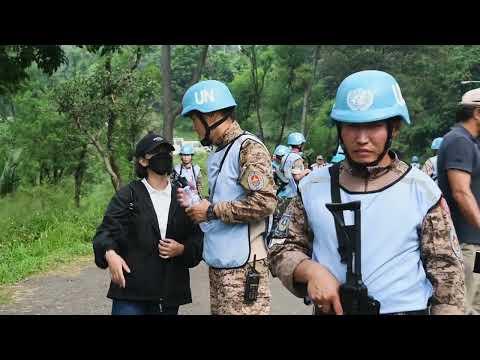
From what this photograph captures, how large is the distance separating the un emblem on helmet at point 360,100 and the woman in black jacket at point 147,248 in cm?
193

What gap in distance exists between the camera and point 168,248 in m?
3.94

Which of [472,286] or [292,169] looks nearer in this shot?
[472,286]

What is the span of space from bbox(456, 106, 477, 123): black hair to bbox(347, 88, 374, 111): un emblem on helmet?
2.20 m

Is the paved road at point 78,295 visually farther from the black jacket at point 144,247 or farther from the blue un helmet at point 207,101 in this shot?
the blue un helmet at point 207,101

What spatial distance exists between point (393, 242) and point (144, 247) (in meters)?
2.02

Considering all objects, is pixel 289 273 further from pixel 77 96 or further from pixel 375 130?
pixel 77 96

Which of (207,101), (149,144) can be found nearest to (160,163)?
(149,144)

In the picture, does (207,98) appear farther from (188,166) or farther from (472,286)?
(188,166)

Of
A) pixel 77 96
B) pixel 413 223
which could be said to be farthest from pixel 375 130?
pixel 77 96

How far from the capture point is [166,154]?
164 inches

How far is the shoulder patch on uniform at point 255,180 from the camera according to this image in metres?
3.70

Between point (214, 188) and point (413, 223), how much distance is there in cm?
177

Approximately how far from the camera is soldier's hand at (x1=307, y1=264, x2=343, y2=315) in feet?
7.37

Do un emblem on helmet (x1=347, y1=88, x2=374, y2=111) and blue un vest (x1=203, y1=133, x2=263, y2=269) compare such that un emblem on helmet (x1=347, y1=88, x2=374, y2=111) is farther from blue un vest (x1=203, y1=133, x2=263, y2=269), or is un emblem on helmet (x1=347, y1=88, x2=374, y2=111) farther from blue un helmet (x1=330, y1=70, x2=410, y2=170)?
blue un vest (x1=203, y1=133, x2=263, y2=269)
